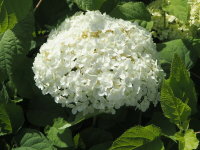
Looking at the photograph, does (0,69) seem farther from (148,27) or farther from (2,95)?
(148,27)

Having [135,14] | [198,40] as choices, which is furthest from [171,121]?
[135,14]

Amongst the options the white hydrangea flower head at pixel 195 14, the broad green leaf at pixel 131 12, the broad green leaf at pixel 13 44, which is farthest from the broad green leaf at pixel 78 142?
the white hydrangea flower head at pixel 195 14

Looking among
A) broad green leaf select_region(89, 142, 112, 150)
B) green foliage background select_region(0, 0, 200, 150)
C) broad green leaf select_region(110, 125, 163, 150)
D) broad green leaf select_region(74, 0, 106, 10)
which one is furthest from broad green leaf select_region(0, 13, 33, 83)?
broad green leaf select_region(110, 125, 163, 150)

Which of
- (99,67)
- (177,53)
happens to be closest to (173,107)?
(99,67)

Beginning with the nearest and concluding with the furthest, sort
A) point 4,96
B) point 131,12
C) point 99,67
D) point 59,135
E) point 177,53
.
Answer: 1. point 99,67
2. point 59,135
3. point 4,96
4. point 177,53
5. point 131,12

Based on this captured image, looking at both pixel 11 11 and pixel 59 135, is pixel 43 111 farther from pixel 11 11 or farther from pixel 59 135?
pixel 11 11

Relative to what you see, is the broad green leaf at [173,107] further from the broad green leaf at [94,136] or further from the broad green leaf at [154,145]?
the broad green leaf at [94,136]
